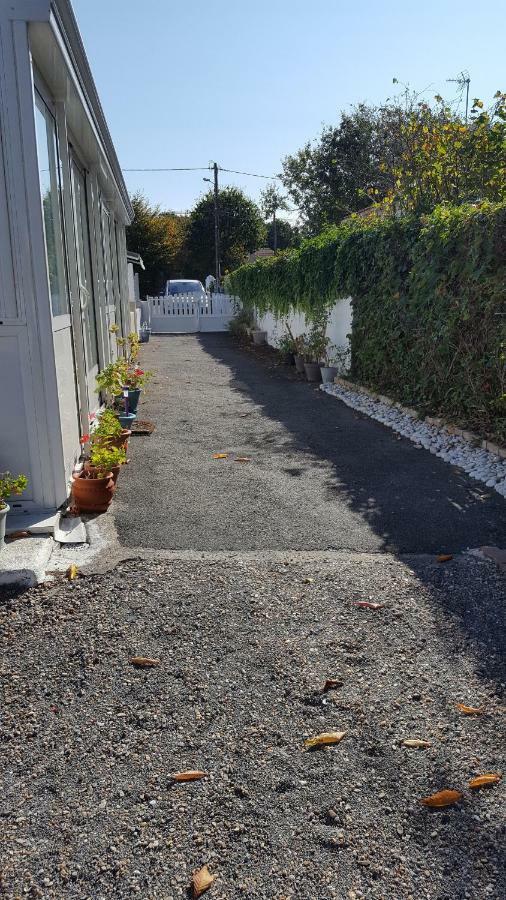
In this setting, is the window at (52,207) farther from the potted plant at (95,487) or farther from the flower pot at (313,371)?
the flower pot at (313,371)

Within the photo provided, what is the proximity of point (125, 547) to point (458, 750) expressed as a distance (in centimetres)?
228

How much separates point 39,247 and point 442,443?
419 centimetres

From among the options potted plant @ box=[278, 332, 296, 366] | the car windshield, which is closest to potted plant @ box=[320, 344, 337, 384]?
potted plant @ box=[278, 332, 296, 366]

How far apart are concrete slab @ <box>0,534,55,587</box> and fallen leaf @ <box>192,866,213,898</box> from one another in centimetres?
196

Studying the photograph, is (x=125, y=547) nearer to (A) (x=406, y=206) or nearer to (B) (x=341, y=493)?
(B) (x=341, y=493)

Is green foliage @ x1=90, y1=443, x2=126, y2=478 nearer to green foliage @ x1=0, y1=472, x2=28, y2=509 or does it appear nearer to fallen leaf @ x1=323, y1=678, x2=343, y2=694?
green foliage @ x1=0, y1=472, x2=28, y2=509

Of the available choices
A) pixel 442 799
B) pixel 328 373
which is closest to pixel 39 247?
pixel 442 799

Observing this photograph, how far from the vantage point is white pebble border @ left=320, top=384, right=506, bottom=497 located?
5328 millimetres

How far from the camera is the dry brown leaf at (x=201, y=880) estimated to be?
5.49ft

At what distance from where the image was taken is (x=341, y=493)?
5.06 meters

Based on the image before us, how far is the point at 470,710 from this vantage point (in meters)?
2.38

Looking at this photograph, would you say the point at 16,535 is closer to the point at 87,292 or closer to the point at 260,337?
the point at 87,292

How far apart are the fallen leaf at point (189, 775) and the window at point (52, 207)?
322 cm

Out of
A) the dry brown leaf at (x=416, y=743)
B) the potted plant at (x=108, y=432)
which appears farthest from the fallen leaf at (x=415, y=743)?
the potted plant at (x=108, y=432)
